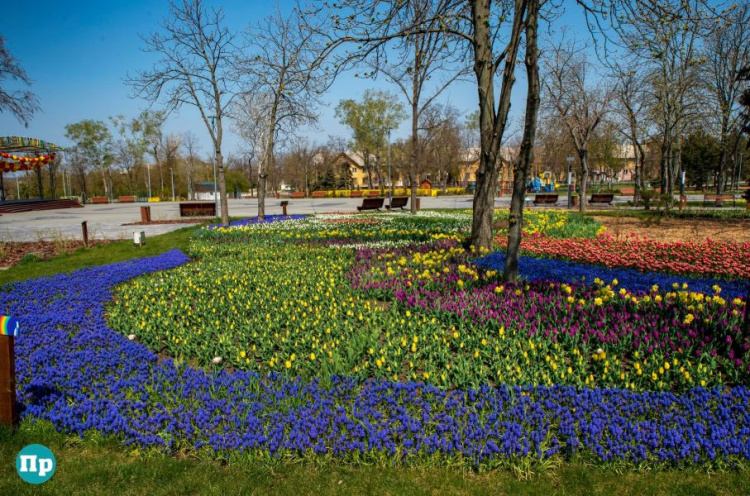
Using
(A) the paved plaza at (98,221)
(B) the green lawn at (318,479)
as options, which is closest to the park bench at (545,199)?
(A) the paved plaza at (98,221)

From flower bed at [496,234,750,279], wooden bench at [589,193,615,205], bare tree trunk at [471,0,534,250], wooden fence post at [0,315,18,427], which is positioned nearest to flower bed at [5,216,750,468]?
wooden fence post at [0,315,18,427]

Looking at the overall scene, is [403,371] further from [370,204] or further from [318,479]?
[370,204]

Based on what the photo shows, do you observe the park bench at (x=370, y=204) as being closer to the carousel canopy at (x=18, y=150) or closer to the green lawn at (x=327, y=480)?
the green lawn at (x=327, y=480)

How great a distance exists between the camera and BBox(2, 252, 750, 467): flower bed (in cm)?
311

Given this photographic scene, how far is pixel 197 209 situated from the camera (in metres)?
25.2

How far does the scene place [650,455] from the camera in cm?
304

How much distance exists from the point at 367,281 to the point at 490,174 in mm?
3670

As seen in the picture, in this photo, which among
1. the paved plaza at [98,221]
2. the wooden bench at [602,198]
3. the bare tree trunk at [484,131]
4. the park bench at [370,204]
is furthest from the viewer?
the wooden bench at [602,198]

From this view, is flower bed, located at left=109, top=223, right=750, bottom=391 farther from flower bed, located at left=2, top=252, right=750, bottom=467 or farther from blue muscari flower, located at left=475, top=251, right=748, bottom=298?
flower bed, located at left=2, top=252, right=750, bottom=467

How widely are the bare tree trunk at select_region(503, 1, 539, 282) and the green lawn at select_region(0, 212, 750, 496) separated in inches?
145

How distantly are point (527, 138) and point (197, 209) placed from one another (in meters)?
22.9

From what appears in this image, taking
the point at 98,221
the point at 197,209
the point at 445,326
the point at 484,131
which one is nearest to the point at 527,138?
the point at 445,326

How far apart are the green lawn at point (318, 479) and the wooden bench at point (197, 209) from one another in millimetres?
23300

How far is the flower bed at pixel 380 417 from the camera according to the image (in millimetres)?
3111
